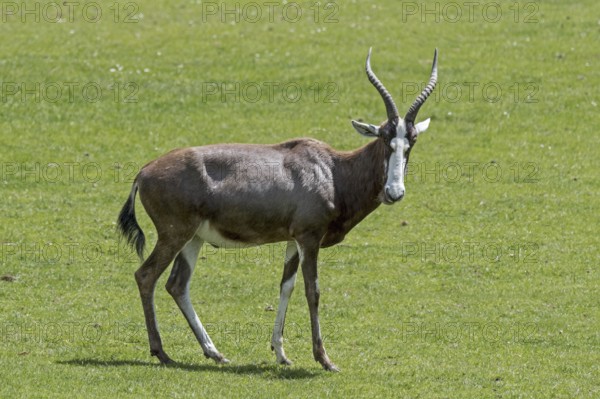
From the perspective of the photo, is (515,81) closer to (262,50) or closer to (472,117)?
(472,117)

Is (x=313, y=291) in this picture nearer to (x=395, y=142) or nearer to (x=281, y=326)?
(x=281, y=326)

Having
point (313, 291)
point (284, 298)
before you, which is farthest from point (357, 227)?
point (313, 291)

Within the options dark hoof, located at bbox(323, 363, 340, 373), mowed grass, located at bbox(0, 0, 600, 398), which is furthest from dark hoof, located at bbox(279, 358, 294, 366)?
dark hoof, located at bbox(323, 363, 340, 373)

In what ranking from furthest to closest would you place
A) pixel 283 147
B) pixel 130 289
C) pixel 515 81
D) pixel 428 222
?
pixel 515 81 → pixel 428 222 → pixel 130 289 → pixel 283 147

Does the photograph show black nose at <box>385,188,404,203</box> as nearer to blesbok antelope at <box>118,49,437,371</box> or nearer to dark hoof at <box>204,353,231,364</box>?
blesbok antelope at <box>118,49,437,371</box>

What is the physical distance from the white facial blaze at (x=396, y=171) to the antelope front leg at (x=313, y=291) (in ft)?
4.70

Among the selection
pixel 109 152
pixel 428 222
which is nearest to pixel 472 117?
pixel 428 222

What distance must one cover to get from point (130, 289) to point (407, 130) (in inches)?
260

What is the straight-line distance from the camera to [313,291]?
16031 millimetres

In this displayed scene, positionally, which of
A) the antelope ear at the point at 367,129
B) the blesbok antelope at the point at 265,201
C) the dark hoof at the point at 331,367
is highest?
the antelope ear at the point at 367,129

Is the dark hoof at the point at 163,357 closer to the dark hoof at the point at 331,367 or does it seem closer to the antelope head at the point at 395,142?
the dark hoof at the point at 331,367

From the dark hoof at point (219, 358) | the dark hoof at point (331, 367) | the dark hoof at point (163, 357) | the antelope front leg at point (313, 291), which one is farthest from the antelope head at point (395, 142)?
the dark hoof at point (163, 357)

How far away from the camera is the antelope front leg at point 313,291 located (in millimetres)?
15789

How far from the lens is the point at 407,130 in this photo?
15672 mm
